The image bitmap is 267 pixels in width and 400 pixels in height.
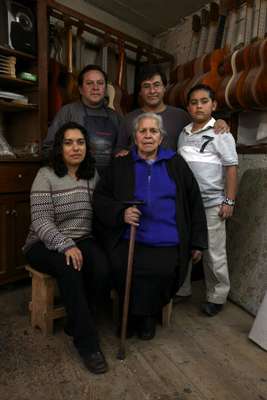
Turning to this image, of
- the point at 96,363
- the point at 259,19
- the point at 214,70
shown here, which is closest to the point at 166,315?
the point at 96,363

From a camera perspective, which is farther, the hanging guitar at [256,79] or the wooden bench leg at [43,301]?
the hanging guitar at [256,79]

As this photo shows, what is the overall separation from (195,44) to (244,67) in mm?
1034

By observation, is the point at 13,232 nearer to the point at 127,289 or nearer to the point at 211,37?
the point at 127,289

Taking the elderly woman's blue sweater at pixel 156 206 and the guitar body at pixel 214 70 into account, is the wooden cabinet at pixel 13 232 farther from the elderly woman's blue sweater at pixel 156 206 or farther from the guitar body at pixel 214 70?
the guitar body at pixel 214 70

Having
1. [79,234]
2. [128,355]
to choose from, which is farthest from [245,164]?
[128,355]

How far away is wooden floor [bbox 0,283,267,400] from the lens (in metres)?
1.34

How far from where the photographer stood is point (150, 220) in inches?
67.9

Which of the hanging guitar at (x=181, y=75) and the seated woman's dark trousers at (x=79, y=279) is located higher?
the hanging guitar at (x=181, y=75)

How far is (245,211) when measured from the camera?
2338 mm

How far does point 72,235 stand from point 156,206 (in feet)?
1.54

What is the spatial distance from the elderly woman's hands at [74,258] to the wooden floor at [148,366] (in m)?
0.44

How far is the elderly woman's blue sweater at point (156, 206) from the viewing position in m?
1.72

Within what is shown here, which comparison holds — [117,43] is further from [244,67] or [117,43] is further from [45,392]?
[45,392]

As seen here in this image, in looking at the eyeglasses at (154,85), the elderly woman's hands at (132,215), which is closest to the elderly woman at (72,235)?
the elderly woman's hands at (132,215)
